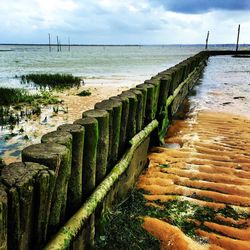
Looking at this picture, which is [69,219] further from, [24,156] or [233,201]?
[233,201]

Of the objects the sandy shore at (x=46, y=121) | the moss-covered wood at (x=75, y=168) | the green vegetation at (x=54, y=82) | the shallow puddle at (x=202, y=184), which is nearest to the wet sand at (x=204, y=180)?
the shallow puddle at (x=202, y=184)

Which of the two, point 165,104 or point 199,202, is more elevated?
point 165,104

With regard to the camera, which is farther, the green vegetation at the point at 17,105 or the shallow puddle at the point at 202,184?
the green vegetation at the point at 17,105

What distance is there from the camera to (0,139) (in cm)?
708

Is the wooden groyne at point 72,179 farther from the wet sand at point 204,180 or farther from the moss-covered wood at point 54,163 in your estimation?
the wet sand at point 204,180

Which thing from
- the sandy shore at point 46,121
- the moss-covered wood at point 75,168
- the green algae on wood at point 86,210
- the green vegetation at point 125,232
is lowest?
the sandy shore at point 46,121

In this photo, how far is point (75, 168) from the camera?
7.77ft

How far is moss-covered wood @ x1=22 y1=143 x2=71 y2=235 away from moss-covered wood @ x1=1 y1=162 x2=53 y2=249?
96 mm

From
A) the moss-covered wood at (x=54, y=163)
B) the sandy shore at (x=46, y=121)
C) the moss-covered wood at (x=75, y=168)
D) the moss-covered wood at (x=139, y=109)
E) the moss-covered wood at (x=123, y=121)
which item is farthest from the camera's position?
the sandy shore at (x=46, y=121)

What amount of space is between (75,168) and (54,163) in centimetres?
49

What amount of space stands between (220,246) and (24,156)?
1.82 meters

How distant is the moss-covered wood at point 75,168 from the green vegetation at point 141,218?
50 cm

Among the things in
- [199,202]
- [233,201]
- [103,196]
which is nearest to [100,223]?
[103,196]

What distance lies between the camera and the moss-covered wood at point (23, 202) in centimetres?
157
